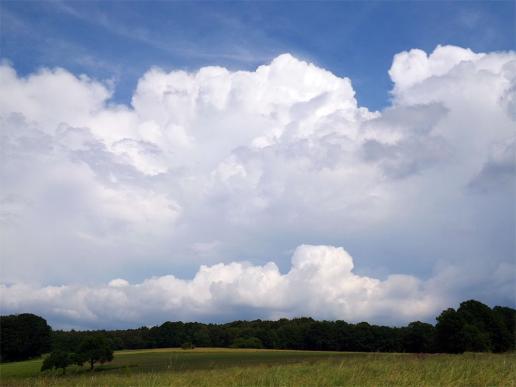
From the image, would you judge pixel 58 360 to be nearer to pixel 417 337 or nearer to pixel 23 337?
pixel 23 337

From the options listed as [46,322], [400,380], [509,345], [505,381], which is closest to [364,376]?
[400,380]

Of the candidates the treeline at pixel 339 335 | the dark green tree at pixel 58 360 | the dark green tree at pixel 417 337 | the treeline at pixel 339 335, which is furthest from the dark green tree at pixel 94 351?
the dark green tree at pixel 417 337

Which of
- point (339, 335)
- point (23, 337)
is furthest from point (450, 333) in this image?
point (23, 337)

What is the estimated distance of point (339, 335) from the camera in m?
131

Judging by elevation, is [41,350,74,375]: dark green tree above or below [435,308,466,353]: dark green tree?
below

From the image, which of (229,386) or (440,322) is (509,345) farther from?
(229,386)

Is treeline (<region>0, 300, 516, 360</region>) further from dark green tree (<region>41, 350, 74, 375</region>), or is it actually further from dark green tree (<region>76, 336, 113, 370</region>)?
dark green tree (<region>41, 350, 74, 375</region>)

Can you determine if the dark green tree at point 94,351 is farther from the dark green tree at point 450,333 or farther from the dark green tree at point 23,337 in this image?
the dark green tree at point 450,333

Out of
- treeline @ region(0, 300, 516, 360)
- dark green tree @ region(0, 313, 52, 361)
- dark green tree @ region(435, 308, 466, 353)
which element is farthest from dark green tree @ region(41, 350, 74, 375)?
dark green tree @ region(435, 308, 466, 353)

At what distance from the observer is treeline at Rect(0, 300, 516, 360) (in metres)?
103

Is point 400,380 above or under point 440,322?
under

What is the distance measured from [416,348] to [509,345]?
65.3 feet

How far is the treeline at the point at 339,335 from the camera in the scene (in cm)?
10269

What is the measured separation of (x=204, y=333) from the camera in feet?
440
